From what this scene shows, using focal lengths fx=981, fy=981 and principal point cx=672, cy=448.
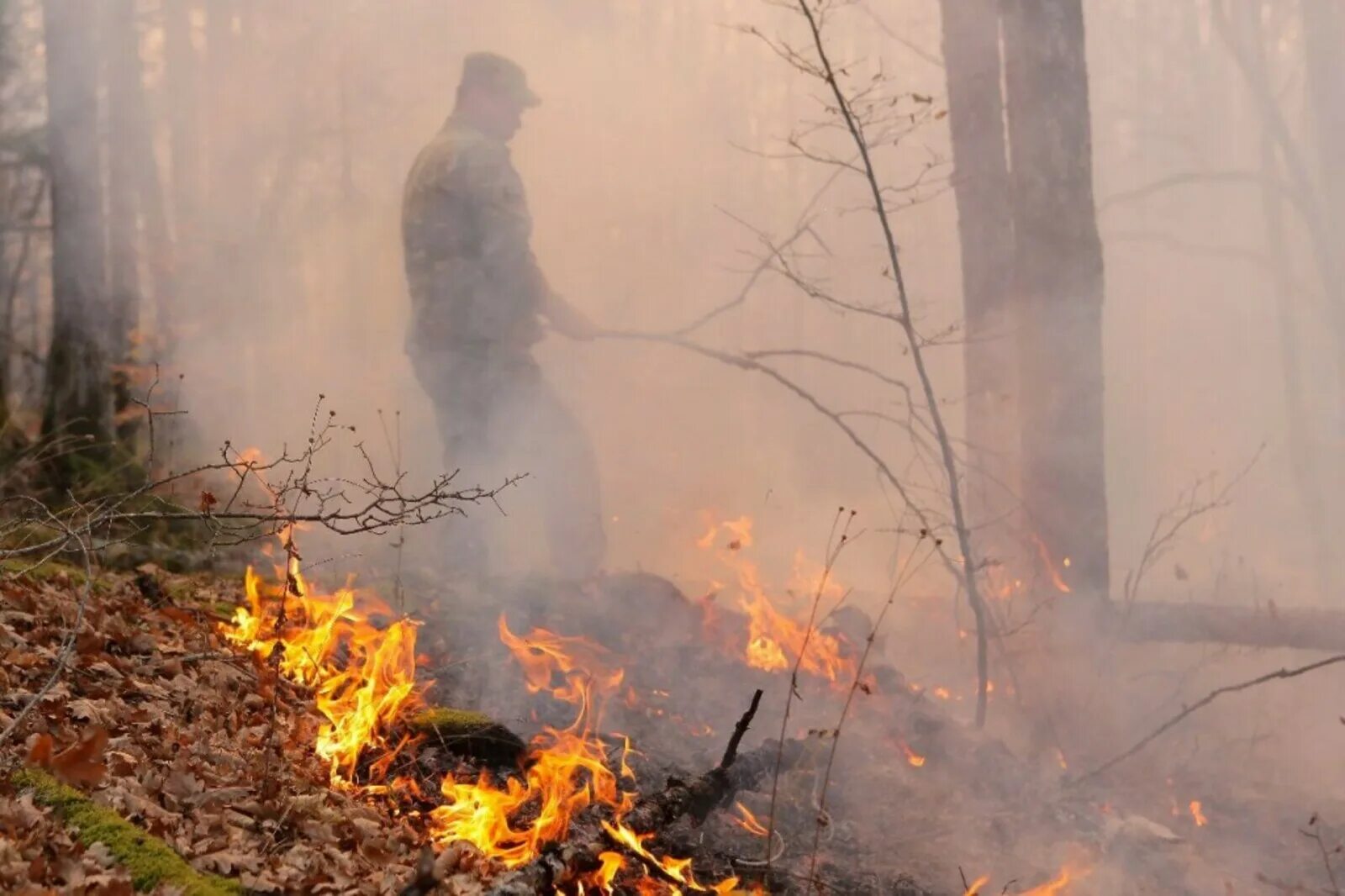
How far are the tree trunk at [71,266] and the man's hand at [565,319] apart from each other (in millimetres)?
3772

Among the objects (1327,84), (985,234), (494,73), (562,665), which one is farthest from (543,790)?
(1327,84)

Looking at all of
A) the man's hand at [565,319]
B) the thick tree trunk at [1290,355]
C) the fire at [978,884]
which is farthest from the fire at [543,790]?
the thick tree trunk at [1290,355]

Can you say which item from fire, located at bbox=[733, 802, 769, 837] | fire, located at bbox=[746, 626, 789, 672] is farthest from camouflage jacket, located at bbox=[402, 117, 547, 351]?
fire, located at bbox=[733, 802, 769, 837]

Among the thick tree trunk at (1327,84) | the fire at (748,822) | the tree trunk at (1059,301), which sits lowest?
the fire at (748,822)

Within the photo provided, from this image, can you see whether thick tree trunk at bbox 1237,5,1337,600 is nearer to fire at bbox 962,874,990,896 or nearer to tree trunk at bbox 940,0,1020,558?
tree trunk at bbox 940,0,1020,558

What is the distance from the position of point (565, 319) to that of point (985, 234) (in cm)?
324

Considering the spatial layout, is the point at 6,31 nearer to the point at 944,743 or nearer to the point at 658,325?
the point at 658,325

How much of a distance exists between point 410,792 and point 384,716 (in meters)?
0.47

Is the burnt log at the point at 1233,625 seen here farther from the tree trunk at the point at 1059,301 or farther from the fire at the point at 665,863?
the fire at the point at 665,863

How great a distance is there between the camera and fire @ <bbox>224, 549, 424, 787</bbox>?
4164 mm

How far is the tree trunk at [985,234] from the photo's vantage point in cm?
712

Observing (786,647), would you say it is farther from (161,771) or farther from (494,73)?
(494,73)

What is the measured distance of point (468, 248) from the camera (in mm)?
7520

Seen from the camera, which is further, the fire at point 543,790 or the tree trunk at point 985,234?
the tree trunk at point 985,234
